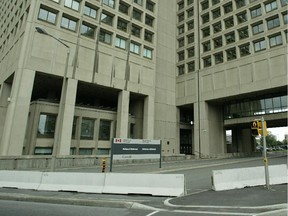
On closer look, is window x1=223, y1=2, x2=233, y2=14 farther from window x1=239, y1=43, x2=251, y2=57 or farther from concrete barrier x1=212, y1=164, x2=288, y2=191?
concrete barrier x1=212, y1=164, x2=288, y2=191

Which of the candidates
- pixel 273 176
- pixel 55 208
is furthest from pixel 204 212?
pixel 273 176

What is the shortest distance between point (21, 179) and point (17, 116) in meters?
15.8

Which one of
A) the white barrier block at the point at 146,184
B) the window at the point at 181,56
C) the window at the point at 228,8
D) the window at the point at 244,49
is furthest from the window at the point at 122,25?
the white barrier block at the point at 146,184

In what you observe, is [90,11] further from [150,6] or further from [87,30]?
[150,6]

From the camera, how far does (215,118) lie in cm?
4309

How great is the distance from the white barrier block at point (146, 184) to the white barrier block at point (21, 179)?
415 cm

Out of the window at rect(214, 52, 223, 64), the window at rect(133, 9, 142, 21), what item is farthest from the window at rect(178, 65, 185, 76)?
the window at rect(133, 9, 142, 21)

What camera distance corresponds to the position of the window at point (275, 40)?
110 ft

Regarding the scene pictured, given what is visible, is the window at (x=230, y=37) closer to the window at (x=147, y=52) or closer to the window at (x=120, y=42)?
the window at (x=147, y=52)

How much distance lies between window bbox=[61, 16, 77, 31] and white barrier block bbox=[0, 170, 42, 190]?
23.9 m

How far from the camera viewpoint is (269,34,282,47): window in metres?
33.6

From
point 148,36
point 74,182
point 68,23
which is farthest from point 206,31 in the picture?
point 74,182

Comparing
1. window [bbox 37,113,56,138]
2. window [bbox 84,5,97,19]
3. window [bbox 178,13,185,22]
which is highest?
window [bbox 178,13,185,22]

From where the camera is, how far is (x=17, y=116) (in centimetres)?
2583
